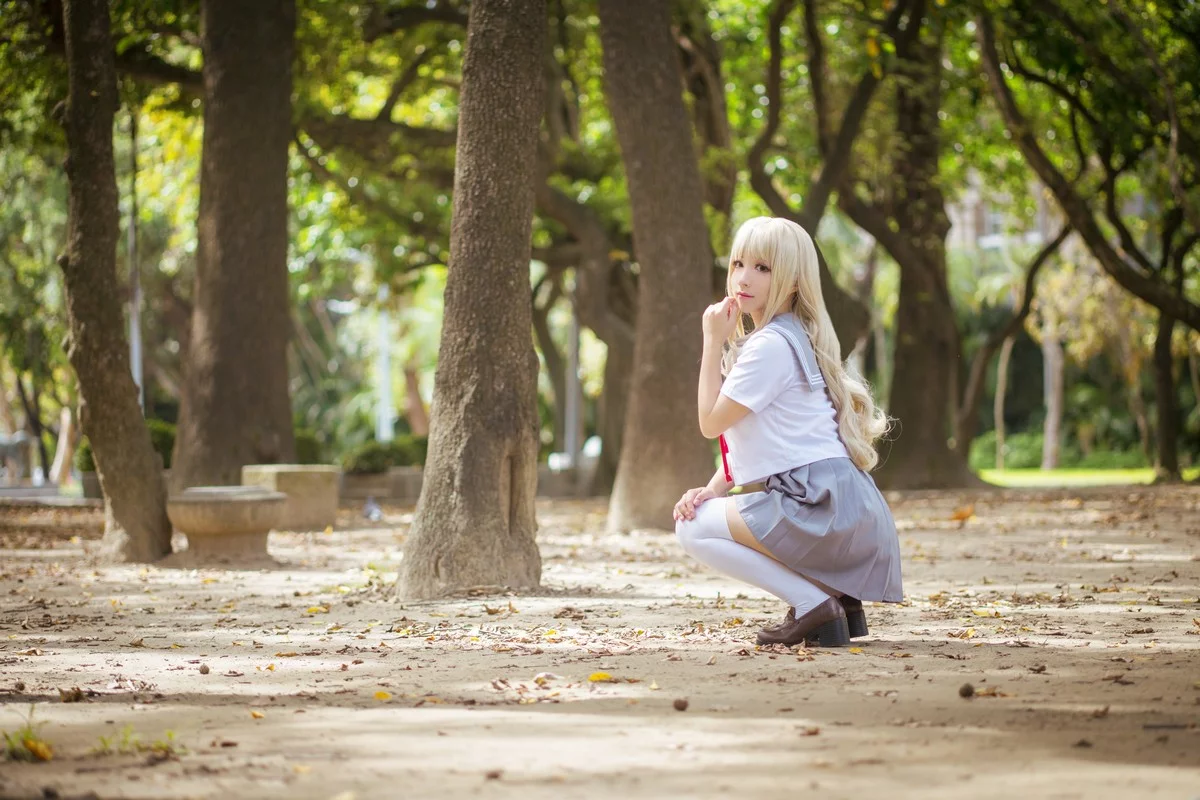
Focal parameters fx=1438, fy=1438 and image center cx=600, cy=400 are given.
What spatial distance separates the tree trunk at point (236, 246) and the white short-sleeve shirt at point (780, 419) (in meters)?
11.0

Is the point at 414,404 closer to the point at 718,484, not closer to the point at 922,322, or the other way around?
the point at 922,322

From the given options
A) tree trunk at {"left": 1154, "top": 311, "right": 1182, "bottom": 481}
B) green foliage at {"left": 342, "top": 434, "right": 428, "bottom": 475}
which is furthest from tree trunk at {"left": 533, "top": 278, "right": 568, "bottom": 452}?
tree trunk at {"left": 1154, "top": 311, "right": 1182, "bottom": 481}

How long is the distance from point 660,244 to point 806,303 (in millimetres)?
7712

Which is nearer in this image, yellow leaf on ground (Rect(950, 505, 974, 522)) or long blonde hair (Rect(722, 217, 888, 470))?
long blonde hair (Rect(722, 217, 888, 470))

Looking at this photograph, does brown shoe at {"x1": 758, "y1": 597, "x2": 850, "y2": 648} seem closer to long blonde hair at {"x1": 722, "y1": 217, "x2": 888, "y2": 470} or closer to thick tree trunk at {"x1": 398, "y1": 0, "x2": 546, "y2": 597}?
long blonde hair at {"x1": 722, "y1": 217, "x2": 888, "y2": 470}

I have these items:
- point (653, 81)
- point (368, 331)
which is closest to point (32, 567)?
point (653, 81)

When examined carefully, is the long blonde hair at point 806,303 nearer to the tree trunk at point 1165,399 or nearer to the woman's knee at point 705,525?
the woman's knee at point 705,525

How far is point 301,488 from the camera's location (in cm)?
1616

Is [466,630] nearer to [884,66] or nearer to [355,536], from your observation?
[355,536]

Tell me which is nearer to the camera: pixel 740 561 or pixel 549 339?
pixel 740 561

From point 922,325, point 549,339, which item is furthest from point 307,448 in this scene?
point 922,325

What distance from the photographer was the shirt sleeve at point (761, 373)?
6.02 meters

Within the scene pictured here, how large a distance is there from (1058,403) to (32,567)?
35.2m

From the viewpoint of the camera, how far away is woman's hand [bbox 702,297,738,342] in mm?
6102
